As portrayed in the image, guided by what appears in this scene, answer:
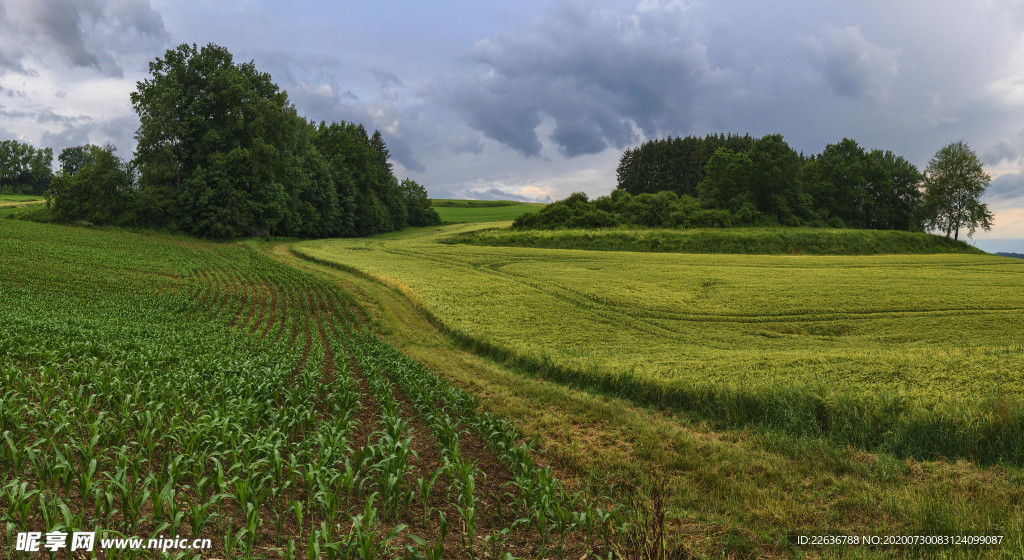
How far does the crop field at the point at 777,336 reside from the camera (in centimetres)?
833

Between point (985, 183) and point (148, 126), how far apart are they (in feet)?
337

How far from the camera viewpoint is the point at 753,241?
48.0m

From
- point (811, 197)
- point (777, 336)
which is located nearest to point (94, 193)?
point (777, 336)

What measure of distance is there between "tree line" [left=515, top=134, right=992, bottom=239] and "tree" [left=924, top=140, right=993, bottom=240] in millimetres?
96

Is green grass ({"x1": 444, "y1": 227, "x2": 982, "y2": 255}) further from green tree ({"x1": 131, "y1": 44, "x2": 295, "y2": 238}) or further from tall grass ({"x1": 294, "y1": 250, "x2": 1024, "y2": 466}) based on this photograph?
tall grass ({"x1": 294, "y1": 250, "x2": 1024, "y2": 466})

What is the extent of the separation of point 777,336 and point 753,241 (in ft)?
113

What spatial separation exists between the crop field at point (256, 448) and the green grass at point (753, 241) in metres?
33.5

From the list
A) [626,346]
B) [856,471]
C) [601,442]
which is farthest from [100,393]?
[626,346]

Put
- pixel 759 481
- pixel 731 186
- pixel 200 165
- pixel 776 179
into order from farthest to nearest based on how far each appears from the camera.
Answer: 1. pixel 731 186
2. pixel 776 179
3. pixel 200 165
4. pixel 759 481

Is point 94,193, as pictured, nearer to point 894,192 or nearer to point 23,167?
point 23,167

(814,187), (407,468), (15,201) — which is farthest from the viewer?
(15,201)

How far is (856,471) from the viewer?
6887 mm

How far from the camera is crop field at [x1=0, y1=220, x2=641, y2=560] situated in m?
4.66

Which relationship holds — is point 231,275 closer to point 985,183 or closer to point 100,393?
point 100,393
